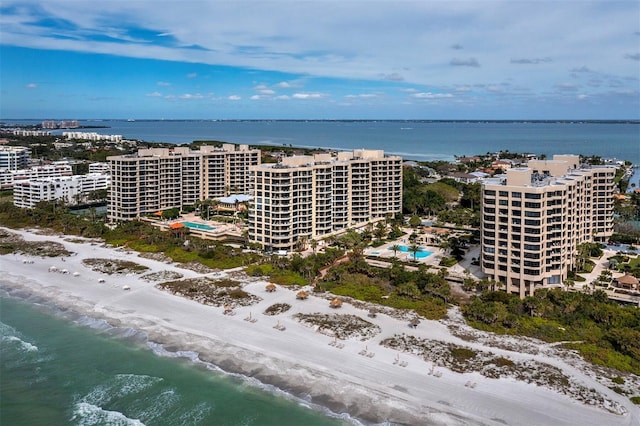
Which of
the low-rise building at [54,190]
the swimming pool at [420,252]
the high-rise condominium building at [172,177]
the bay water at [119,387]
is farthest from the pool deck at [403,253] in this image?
the low-rise building at [54,190]

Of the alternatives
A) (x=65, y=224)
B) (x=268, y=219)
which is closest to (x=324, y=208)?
(x=268, y=219)

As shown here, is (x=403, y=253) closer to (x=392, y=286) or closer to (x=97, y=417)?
(x=392, y=286)

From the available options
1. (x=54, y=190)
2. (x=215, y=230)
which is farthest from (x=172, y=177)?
(x=54, y=190)

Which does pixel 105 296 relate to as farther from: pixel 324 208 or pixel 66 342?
pixel 324 208

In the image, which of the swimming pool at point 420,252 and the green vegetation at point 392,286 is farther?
the swimming pool at point 420,252

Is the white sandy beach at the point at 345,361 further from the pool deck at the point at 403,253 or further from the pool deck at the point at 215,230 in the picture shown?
the pool deck at the point at 215,230

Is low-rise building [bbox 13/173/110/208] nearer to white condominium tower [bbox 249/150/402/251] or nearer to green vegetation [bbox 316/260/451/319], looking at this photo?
white condominium tower [bbox 249/150/402/251]

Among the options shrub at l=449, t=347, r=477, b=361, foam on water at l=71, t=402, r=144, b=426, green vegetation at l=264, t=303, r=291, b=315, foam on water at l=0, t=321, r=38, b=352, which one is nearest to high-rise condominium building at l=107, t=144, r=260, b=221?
green vegetation at l=264, t=303, r=291, b=315
